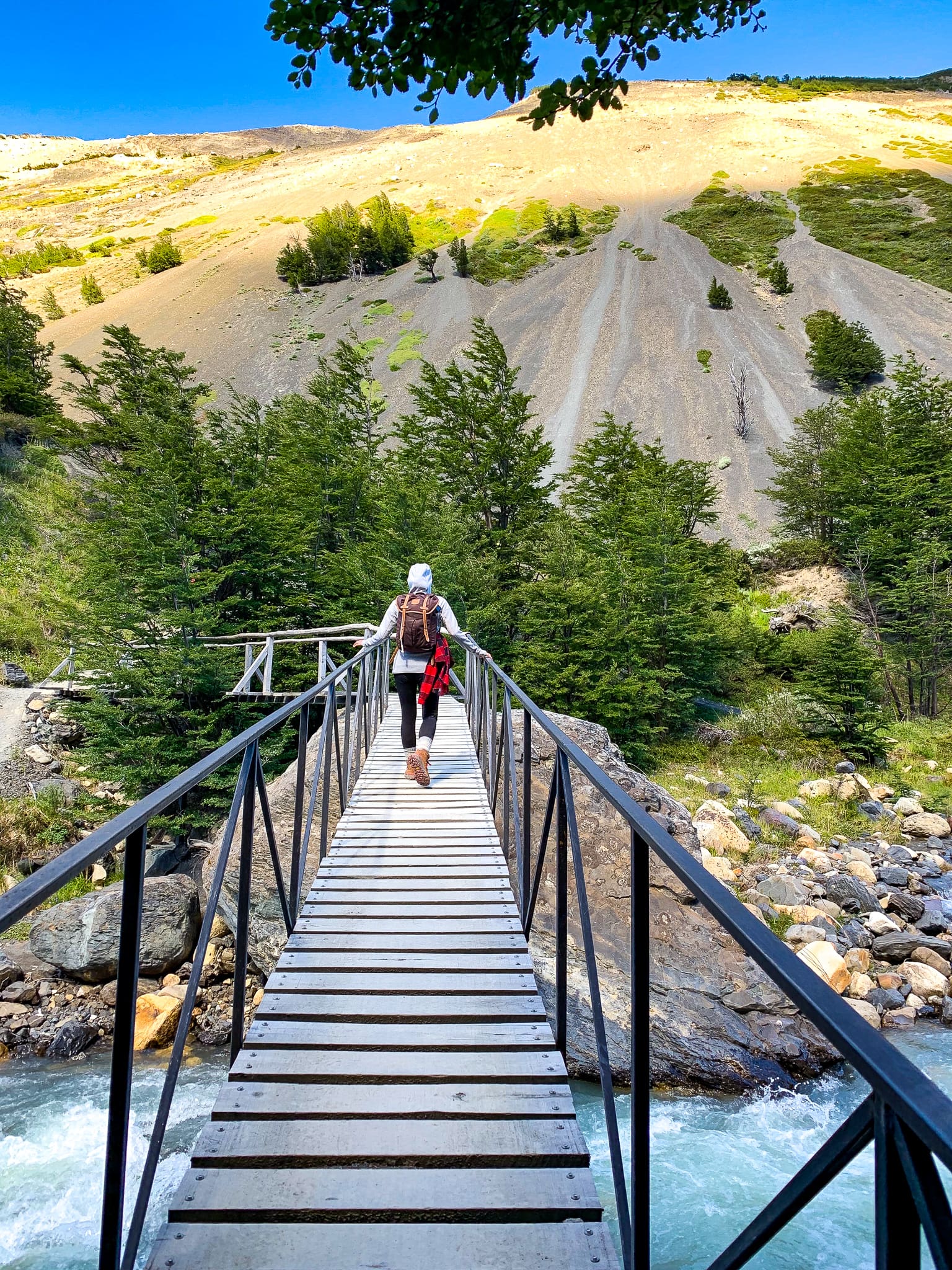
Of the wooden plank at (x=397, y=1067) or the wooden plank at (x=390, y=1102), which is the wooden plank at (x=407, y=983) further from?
the wooden plank at (x=390, y=1102)

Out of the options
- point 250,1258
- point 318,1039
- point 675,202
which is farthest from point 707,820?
point 675,202

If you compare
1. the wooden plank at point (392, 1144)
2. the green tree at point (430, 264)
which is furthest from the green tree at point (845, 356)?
the wooden plank at point (392, 1144)

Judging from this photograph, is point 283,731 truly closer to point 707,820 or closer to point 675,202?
point 707,820

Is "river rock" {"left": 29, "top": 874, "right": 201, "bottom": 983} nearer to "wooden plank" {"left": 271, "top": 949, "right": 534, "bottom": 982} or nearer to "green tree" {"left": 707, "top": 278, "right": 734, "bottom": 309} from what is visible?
"wooden plank" {"left": 271, "top": 949, "right": 534, "bottom": 982}

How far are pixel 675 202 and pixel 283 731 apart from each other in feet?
235

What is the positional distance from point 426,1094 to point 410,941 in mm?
1168

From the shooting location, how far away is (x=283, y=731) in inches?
546

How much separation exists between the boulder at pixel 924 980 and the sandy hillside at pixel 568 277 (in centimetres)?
2674

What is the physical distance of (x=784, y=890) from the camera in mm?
9758

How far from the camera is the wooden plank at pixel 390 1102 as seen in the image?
7.29 ft

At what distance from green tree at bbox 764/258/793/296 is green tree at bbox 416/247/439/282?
2641cm

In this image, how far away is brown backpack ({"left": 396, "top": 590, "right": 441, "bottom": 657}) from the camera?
19.5ft

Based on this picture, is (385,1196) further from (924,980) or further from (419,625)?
(924,980)

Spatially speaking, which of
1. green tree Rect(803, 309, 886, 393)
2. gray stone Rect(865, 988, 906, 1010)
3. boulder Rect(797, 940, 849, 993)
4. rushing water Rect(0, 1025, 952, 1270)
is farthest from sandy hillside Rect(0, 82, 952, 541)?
rushing water Rect(0, 1025, 952, 1270)
